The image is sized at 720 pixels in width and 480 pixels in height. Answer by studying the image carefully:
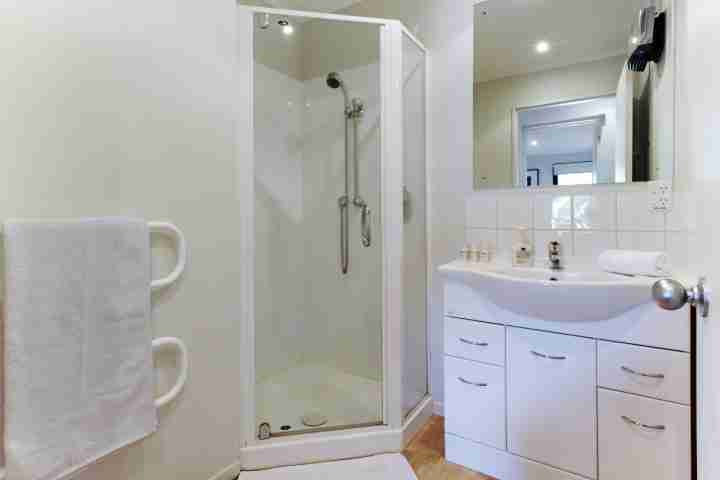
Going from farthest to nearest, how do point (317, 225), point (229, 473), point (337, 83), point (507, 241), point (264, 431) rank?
point (317, 225) → point (337, 83) → point (507, 241) → point (264, 431) → point (229, 473)

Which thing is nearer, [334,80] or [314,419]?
[314,419]

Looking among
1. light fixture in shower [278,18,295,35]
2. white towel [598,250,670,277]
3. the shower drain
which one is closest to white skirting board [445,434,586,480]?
the shower drain

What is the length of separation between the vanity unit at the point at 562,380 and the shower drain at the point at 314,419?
0.57 m

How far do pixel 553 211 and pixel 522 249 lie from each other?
0.23 m

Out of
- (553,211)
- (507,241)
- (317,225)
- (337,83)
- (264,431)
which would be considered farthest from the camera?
(317,225)

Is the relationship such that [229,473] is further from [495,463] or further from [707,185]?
[707,185]

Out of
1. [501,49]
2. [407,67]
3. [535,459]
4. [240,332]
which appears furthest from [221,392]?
[501,49]

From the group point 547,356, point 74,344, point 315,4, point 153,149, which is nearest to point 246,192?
point 153,149

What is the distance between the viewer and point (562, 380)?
1304 millimetres

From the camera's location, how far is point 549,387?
1325 millimetres

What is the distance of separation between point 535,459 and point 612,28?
5.95ft

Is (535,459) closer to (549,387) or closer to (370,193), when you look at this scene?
(549,387)

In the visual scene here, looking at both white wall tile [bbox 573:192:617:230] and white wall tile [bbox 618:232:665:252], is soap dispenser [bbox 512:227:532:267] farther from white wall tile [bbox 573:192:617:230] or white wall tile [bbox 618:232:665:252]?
white wall tile [bbox 618:232:665:252]

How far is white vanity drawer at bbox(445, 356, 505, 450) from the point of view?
4.73ft
